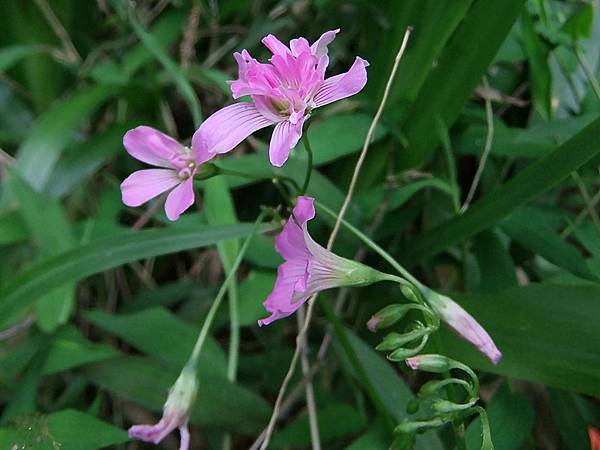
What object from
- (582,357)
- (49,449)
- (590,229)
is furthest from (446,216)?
(49,449)

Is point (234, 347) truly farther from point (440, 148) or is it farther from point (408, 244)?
point (440, 148)

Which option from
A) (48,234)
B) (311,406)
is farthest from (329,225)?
(48,234)

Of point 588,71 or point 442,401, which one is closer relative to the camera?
point 442,401

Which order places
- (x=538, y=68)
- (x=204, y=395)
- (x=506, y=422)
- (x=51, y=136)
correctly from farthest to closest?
(x=51, y=136) < (x=538, y=68) < (x=204, y=395) < (x=506, y=422)

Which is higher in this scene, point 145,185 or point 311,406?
point 145,185

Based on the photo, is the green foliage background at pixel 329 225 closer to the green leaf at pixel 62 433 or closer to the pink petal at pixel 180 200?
the green leaf at pixel 62 433

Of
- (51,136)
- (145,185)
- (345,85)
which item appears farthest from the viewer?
(51,136)

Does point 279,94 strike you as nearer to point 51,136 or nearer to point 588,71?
point 588,71

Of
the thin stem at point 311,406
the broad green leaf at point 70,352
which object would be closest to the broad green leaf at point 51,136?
the broad green leaf at point 70,352
